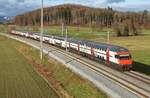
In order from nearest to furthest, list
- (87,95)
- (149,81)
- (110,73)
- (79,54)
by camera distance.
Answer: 1. (87,95)
2. (149,81)
3. (110,73)
4. (79,54)

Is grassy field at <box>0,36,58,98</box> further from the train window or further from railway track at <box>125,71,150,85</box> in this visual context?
the train window

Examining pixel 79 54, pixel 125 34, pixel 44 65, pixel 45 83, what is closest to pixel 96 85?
pixel 45 83

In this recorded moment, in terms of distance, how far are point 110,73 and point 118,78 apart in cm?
360

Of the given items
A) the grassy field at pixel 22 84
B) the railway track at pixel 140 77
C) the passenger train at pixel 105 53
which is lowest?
the grassy field at pixel 22 84

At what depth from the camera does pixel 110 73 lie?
3697 centimetres

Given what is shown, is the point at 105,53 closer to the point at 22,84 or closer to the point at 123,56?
the point at 123,56

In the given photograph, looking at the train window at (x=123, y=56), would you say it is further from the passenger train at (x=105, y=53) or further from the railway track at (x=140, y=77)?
the railway track at (x=140, y=77)

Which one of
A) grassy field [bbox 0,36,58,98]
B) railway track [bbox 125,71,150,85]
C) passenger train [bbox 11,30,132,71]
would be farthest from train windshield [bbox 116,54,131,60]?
grassy field [bbox 0,36,58,98]

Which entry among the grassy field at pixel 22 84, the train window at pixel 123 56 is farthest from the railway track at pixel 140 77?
the grassy field at pixel 22 84

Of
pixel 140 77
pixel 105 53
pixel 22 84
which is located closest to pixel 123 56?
pixel 105 53

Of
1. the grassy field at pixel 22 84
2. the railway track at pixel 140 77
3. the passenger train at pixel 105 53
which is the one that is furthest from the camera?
the passenger train at pixel 105 53

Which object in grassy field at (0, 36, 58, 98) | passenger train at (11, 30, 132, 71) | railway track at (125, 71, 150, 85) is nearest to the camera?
grassy field at (0, 36, 58, 98)

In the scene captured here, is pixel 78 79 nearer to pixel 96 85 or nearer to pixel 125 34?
pixel 96 85

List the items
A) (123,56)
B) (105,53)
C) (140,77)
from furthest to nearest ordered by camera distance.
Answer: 1. (105,53)
2. (123,56)
3. (140,77)
